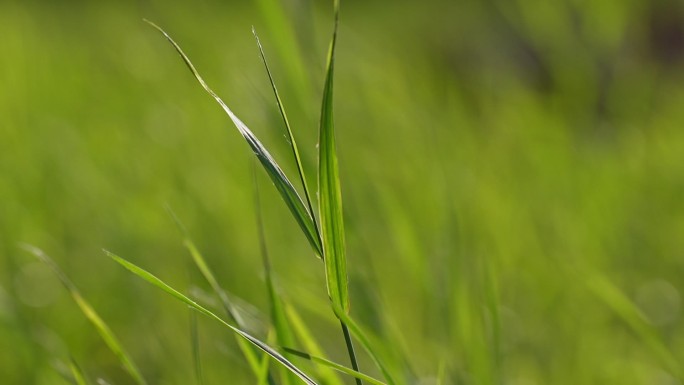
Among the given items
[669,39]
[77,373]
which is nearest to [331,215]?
[77,373]

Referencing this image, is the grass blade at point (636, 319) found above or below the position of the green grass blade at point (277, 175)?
below

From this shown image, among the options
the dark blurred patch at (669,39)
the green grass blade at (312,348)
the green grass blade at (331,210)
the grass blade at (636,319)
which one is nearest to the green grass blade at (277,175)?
the green grass blade at (331,210)

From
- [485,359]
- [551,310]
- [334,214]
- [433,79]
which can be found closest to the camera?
[334,214]

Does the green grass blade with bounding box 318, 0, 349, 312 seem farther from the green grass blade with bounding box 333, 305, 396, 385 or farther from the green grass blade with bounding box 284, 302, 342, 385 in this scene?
the green grass blade with bounding box 284, 302, 342, 385

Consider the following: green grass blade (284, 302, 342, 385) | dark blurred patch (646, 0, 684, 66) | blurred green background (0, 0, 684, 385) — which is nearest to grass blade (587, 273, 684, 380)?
blurred green background (0, 0, 684, 385)

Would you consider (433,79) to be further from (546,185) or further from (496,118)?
(546,185)

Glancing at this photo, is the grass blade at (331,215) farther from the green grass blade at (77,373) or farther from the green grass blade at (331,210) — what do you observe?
the green grass blade at (77,373)

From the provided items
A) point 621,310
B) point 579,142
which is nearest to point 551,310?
point 621,310
